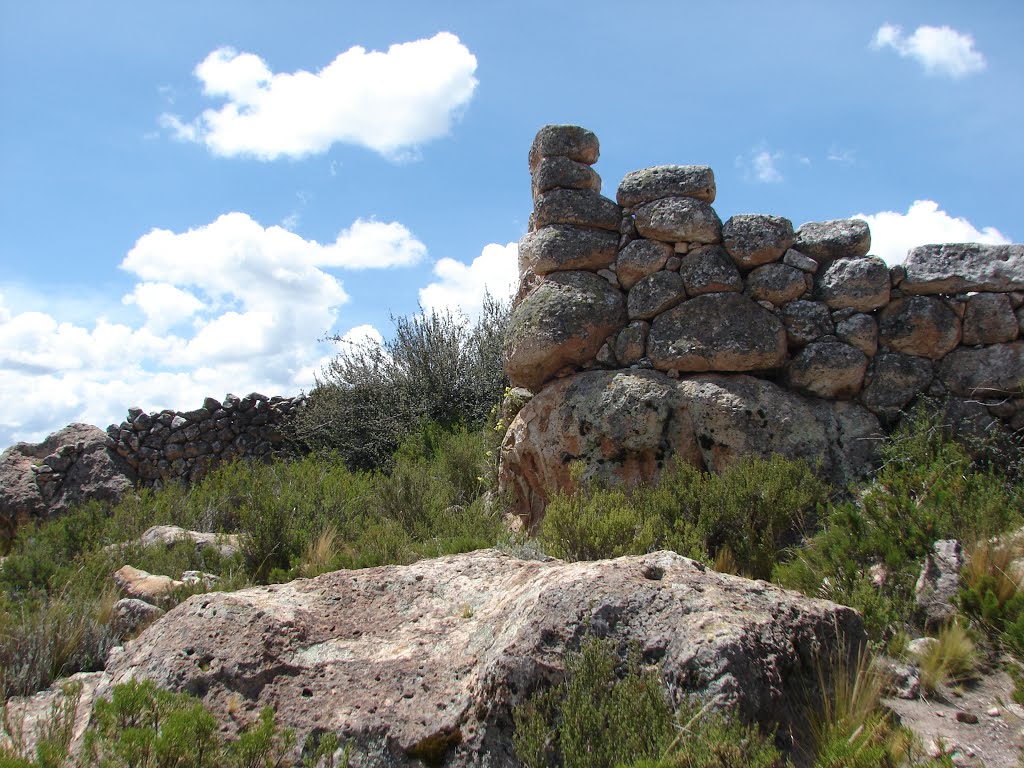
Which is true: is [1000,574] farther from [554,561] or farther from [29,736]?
[29,736]

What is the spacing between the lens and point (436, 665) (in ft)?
11.1

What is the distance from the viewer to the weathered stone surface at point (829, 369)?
6.26 metres

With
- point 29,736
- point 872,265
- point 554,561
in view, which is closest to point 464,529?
point 554,561

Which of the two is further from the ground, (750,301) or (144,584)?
(750,301)

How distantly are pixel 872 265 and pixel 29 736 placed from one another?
6.06 m

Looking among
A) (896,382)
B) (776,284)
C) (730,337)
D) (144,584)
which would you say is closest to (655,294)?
(730,337)

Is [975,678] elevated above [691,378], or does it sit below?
below

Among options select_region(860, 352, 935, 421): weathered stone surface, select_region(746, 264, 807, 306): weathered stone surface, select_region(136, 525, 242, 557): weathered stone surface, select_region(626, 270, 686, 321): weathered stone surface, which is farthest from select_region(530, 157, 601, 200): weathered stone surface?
select_region(136, 525, 242, 557): weathered stone surface

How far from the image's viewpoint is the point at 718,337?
6.39 meters

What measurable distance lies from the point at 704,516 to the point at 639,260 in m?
2.46

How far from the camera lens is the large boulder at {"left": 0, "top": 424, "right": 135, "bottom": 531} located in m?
9.94

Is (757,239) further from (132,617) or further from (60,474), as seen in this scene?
(60,474)

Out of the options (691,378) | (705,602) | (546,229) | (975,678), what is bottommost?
(975,678)

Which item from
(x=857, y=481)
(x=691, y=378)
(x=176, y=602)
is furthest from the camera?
(x=691, y=378)
